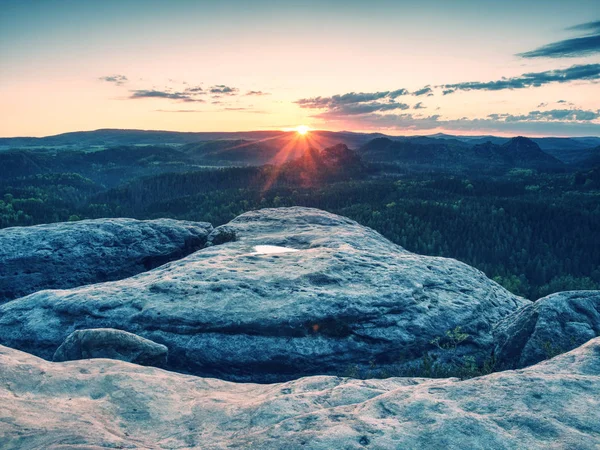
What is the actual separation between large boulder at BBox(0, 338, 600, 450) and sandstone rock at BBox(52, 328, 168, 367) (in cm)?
158

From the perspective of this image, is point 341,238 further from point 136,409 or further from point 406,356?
point 136,409

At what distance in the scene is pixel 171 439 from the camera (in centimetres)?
779

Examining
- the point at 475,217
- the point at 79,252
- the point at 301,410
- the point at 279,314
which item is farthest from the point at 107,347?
the point at 475,217

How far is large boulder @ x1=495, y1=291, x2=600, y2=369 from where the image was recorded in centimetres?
1262

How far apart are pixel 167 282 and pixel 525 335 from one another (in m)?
13.9

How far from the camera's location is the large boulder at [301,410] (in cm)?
690

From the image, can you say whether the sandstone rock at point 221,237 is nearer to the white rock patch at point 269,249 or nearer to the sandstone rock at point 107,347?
the white rock patch at point 269,249

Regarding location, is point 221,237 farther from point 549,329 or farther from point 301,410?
point 549,329

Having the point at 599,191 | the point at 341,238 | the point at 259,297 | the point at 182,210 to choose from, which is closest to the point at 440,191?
the point at 599,191

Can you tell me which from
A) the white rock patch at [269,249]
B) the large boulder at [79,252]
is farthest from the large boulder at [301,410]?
the large boulder at [79,252]

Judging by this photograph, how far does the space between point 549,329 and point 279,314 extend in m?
9.24

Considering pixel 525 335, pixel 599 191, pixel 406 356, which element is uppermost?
pixel 525 335

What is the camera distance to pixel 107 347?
12180mm

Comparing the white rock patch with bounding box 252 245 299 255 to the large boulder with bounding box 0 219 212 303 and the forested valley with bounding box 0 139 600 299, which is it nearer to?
the large boulder with bounding box 0 219 212 303
